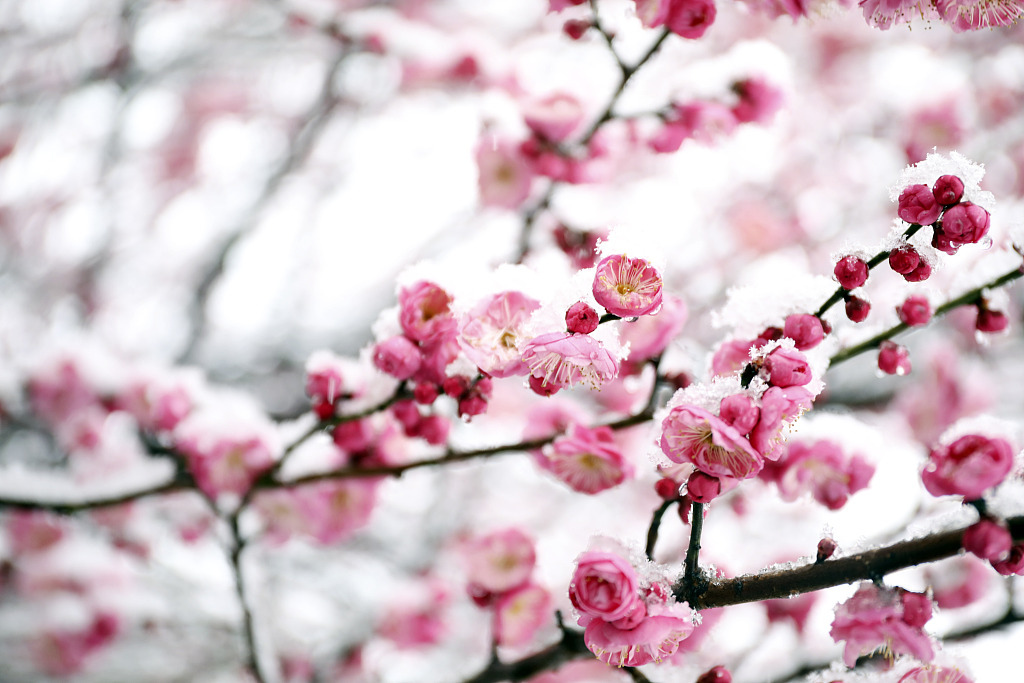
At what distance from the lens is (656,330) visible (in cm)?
138

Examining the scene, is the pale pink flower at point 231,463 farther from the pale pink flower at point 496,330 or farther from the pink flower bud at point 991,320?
the pink flower bud at point 991,320

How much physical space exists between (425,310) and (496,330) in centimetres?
21

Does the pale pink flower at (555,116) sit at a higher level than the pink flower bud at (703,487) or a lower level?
lower

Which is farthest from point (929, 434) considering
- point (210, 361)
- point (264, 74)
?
point (264, 74)

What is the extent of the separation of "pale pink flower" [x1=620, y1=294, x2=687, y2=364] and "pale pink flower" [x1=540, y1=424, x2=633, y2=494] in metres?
0.19

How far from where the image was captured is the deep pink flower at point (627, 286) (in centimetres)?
93

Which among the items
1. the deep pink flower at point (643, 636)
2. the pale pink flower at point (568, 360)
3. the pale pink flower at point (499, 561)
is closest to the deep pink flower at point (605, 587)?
the deep pink flower at point (643, 636)

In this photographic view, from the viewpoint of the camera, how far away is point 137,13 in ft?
12.2

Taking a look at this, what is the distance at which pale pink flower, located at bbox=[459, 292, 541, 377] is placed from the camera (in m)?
1.09

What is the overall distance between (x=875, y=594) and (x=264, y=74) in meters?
5.87

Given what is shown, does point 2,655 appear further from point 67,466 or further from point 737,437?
point 737,437

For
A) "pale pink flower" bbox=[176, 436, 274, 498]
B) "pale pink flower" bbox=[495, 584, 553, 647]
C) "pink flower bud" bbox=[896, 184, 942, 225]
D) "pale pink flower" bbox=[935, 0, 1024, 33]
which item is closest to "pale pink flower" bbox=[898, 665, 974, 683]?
"pink flower bud" bbox=[896, 184, 942, 225]

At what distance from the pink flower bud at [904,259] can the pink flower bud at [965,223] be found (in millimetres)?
48

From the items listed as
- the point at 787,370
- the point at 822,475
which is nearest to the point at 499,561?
the point at 822,475
